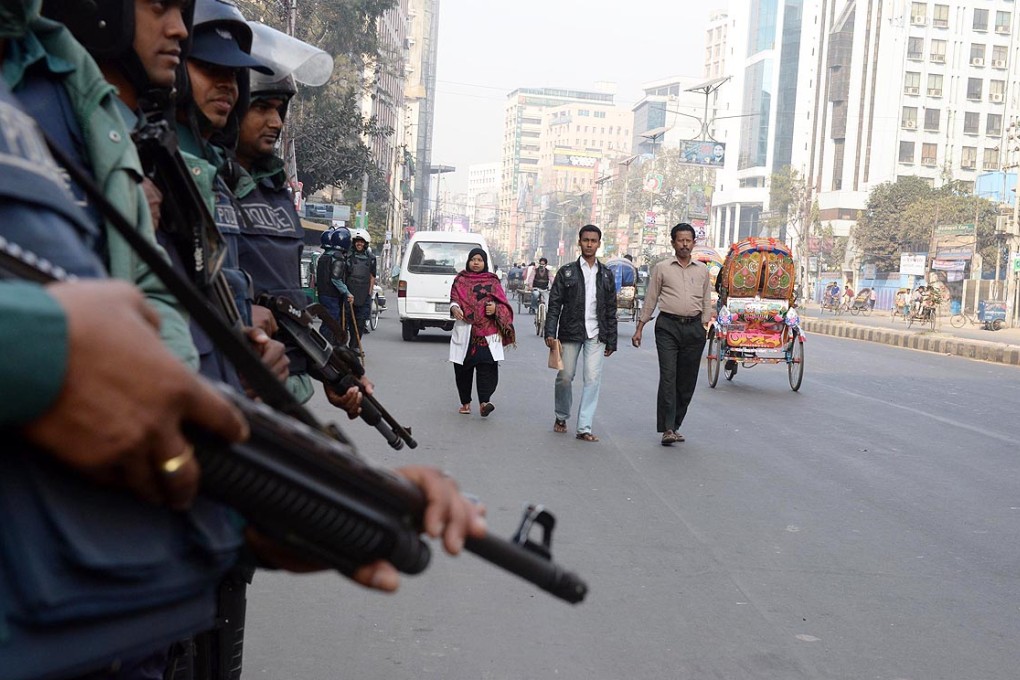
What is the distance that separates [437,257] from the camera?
22.2 meters

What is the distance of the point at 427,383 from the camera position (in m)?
14.1

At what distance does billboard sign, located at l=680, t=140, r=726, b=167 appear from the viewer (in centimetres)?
8256

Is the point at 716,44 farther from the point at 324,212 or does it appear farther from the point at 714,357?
the point at 714,357

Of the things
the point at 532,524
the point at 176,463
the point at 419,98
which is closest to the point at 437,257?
the point at 532,524

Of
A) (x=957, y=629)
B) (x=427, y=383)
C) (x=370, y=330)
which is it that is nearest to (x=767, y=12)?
(x=370, y=330)

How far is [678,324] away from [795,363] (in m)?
5.50

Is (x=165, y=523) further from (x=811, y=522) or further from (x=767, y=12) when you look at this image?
(x=767, y=12)

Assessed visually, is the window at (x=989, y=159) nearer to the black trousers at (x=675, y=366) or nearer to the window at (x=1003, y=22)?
the window at (x=1003, y=22)

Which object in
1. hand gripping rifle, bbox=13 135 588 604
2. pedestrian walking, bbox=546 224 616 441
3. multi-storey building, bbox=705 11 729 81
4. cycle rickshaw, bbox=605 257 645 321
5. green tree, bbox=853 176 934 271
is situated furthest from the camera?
multi-storey building, bbox=705 11 729 81

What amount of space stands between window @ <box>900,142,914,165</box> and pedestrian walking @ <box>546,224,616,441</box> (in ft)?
307

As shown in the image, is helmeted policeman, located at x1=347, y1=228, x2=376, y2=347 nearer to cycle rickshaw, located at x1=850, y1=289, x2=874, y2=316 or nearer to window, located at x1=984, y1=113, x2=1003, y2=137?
cycle rickshaw, located at x1=850, y1=289, x2=874, y2=316

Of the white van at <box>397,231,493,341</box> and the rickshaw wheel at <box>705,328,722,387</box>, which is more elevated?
the white van at <box>397,231,493,341</box>

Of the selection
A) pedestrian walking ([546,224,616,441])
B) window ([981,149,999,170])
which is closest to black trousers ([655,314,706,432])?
pedestrian walking ([546,224,616,441])

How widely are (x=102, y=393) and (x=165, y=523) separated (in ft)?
0.70
